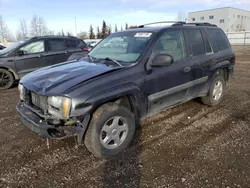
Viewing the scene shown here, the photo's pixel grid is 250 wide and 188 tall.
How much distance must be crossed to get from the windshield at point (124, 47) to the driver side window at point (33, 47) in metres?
4.08

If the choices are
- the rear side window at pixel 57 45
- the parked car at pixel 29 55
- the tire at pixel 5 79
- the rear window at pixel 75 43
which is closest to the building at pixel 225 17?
the rear window at pixel 75 43

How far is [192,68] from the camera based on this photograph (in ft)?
13.7

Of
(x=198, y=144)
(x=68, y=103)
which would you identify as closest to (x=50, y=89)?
(x=68, y=103)

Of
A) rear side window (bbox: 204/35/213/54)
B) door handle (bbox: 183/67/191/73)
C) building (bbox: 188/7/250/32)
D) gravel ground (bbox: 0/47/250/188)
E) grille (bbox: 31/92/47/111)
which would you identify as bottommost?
gravel ground (bbox: 0/47/250/188)

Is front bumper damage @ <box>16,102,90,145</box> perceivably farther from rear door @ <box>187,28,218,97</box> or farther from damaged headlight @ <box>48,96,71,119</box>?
rear door @ <box>187,28,218,97</box>

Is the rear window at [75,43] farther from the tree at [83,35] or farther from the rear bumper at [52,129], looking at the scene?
the tree at [83,35]

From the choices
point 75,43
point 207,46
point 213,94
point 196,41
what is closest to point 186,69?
point 196,41

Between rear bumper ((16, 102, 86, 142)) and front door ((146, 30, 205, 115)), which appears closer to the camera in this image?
rear bumper ((16, 102, 86, 142))

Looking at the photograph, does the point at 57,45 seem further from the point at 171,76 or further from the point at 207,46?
the point at 171,76

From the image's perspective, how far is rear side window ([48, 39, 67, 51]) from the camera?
7945 mm

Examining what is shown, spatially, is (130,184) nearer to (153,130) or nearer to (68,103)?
(68,103)

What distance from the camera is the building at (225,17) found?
224 ft

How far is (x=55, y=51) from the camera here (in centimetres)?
798

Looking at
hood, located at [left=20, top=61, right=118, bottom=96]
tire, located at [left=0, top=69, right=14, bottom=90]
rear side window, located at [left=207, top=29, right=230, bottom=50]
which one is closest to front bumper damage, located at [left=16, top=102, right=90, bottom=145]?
hood, located at [left=20, top=61, right=118, bottom=96]
